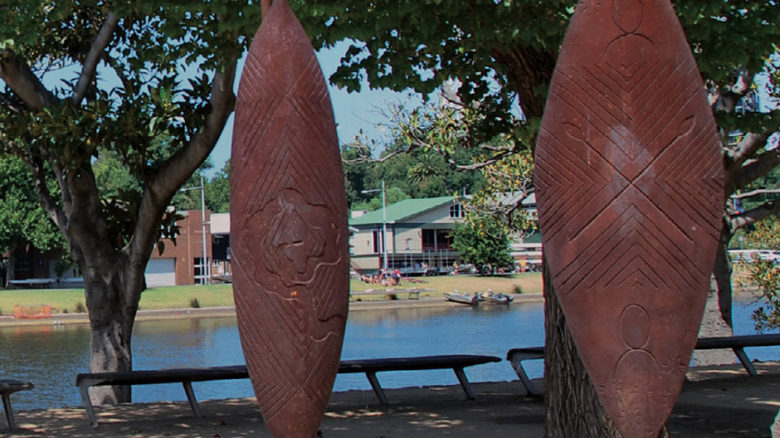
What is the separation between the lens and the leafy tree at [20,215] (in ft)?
138

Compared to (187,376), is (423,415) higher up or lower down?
lower down

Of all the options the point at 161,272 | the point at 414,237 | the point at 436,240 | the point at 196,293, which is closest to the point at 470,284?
the point at 414,237

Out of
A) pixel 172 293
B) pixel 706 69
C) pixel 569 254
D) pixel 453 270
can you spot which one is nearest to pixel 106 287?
pixel 706 69

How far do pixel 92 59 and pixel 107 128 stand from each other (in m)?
1.62

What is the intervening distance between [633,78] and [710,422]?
6.35 m

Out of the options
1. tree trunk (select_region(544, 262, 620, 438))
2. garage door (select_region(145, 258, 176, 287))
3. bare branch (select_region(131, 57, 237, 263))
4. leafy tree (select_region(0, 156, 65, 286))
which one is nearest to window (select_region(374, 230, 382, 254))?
garage door (select_region(145, 258, 176, 287))

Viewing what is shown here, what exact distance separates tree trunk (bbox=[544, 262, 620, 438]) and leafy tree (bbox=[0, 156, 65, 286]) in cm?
3842

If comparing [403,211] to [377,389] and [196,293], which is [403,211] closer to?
[196,293]

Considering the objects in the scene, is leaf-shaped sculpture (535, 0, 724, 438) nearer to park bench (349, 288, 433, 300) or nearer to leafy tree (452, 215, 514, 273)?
park bench (349, 288, 433, 300)

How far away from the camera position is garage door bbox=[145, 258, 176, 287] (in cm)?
5175

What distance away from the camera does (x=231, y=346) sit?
83.6 feet

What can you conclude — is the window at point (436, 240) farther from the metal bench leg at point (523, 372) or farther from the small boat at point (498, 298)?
the metal bench leg at point (523, 372)

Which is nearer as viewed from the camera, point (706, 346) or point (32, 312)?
point (706, 346)

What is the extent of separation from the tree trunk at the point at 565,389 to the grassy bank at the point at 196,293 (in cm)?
3035
